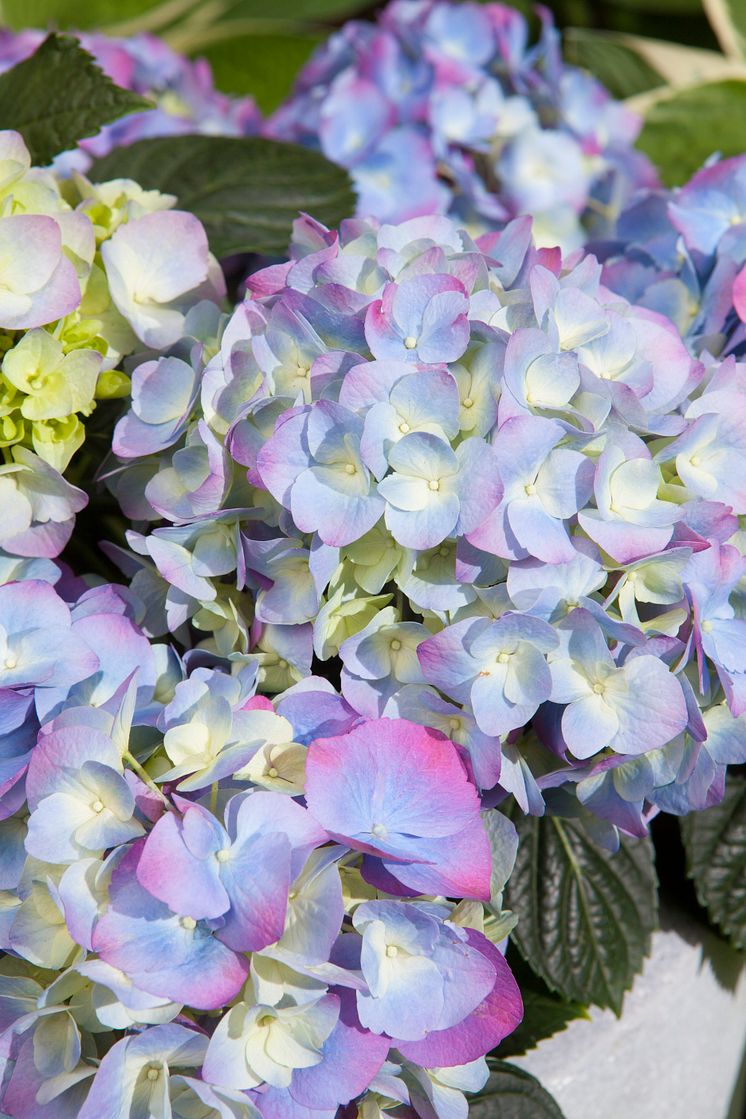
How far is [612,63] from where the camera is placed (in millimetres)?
1269

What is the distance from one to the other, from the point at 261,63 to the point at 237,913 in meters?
1.19

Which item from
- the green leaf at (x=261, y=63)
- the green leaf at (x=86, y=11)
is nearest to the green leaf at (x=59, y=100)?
the green leaf at (x=261, y=63)

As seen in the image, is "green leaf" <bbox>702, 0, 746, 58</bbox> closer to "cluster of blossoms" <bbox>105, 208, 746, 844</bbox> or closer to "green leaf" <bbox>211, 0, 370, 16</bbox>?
"green leaf" <bbox>211, 0, 370, 16</bbox>

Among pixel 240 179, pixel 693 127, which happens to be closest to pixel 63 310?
pixel 240 179

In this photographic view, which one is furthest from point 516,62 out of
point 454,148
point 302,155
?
point 302,155

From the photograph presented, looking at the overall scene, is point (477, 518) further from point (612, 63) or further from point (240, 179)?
point (612, 63)

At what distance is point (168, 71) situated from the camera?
0.97m

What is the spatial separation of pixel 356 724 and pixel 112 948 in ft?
0.38

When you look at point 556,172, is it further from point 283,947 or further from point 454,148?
point 283,947

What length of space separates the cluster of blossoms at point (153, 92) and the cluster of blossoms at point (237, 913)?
1.73 feet

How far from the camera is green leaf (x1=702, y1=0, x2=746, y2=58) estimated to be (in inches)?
51.9

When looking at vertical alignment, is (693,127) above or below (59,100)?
below

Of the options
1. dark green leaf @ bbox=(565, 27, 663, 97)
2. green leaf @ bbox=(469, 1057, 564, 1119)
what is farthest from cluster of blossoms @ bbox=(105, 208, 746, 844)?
dark green leaf @ bbox=(565, 27, 663, 97)

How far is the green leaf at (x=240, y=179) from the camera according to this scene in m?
0.71
